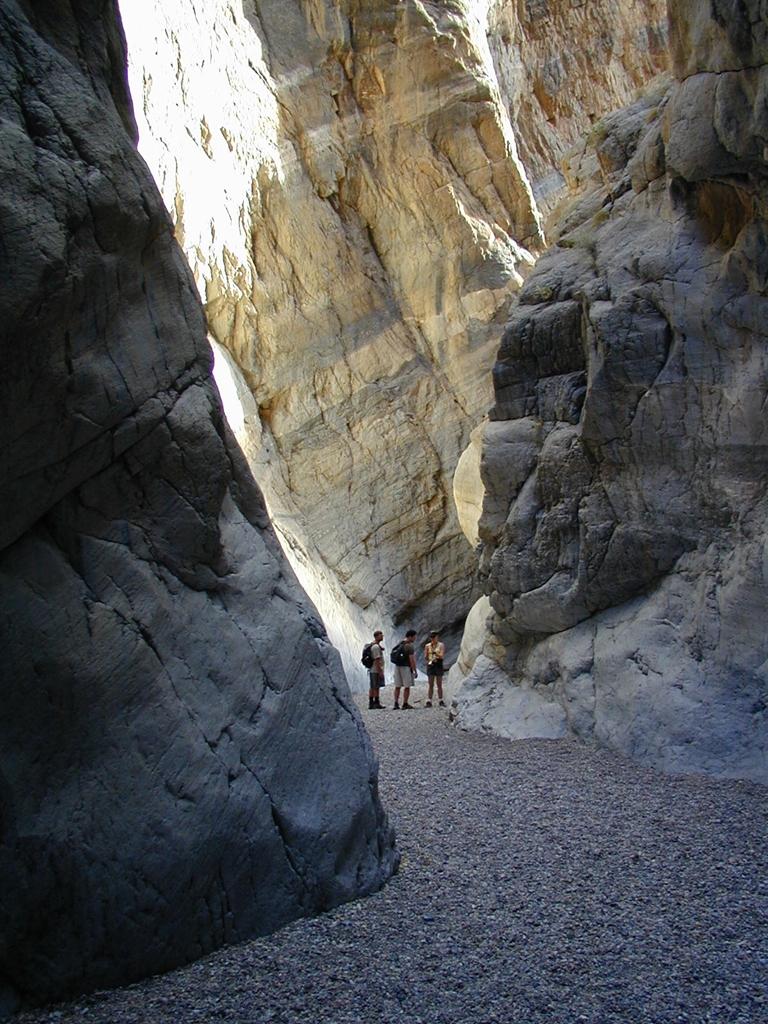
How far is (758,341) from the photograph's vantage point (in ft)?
29.2

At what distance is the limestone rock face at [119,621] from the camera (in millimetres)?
4188

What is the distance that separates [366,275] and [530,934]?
21.4 metres

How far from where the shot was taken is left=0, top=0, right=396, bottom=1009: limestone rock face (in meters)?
4.19

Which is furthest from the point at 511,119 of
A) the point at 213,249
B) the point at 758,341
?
the point at 758,341

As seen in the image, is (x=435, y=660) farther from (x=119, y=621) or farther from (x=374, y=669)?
(x=119, y=621)

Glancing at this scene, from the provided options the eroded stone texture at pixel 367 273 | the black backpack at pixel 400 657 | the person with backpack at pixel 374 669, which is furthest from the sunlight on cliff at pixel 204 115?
A: the black backpack at pixel 400 657

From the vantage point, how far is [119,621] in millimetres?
4707

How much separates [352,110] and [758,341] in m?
18.5

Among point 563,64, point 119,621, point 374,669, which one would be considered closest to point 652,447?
point 374,669

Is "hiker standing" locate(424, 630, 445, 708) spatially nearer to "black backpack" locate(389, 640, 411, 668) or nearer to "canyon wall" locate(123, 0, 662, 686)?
"black backpack" locate(389, 640, 411, 668)

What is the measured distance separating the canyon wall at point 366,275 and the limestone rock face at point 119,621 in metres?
15.8

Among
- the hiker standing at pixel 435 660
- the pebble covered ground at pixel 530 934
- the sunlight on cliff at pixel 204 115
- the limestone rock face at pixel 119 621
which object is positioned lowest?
the hiker standing at pixel 435 660

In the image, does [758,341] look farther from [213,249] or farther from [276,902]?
[213,249]

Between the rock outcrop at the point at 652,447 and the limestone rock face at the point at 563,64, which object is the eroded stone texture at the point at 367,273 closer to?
the limestone rock face at the point at 563,64
